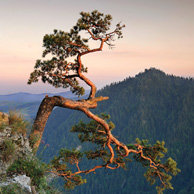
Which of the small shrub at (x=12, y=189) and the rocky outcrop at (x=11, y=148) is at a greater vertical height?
the rocky outcrop at (x=11, y=148)

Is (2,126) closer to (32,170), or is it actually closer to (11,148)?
(11,148)

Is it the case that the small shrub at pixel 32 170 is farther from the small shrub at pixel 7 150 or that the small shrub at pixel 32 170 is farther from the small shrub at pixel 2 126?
the small shrub at pixel 2 126

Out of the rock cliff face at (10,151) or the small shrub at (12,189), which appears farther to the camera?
the rock cliff face at (10,151)

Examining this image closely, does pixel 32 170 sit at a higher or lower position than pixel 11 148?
lower

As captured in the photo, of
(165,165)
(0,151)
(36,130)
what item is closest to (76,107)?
(36,130)

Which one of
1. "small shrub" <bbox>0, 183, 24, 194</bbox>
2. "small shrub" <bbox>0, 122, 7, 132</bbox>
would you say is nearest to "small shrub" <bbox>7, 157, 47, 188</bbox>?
"small shrub" <bbox>0, 183, 24, 194</bbox>

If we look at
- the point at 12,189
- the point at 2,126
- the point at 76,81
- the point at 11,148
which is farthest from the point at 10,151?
the point at 76,81

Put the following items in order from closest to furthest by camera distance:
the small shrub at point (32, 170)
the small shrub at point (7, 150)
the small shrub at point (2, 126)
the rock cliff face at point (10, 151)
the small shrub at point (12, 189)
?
the small shrub at point (12, 189) → the rock cliff face at point (10, 151) → the small shrub at point (32, 170) → the small shrub at point (7, 150) → the small shrub at point (2, 126)

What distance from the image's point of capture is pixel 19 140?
6785mm

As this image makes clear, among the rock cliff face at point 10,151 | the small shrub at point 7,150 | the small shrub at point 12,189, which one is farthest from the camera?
the small shrub at point 7,150

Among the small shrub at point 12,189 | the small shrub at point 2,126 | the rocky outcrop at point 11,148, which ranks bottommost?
the small shrub at point 12,189

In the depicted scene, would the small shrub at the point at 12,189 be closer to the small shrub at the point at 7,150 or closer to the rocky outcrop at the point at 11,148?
the rocky outcrop at the point at 11,148

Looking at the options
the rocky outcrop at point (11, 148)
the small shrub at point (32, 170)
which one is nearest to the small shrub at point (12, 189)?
the small shrub at point (32, 170)

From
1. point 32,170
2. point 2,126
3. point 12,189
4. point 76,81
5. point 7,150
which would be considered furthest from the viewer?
point 76,81
